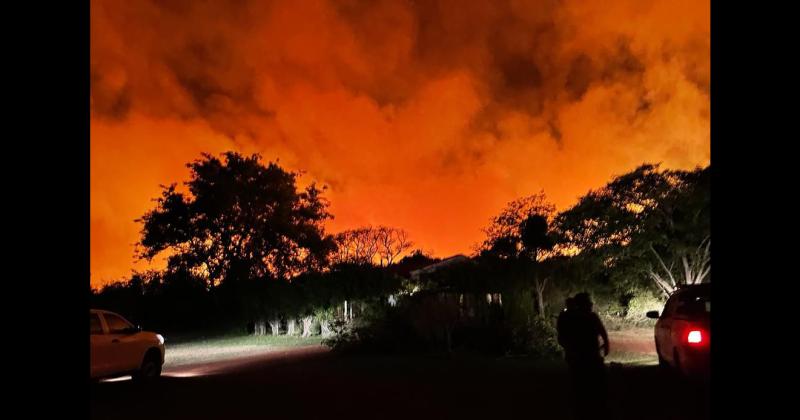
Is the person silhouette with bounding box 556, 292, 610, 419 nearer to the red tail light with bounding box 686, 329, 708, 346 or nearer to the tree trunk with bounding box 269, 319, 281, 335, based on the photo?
the red tail light with bounding box 686, 329, 708, 346

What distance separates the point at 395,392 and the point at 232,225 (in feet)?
92.3

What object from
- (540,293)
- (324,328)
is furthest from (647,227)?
(324,328)

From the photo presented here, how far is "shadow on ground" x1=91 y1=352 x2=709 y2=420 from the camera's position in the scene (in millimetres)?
8914

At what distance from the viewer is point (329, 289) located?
979 inches

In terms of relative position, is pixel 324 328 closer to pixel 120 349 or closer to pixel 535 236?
pixel 535 236

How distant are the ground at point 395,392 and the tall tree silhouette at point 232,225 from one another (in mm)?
21287

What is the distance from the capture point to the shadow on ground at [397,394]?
8914 millimetres

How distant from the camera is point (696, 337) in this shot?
8.94m

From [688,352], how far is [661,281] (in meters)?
17.0

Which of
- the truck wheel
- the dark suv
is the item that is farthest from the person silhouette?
the truck wheel

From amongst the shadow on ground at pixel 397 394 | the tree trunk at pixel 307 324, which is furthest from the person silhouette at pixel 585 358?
the tree trunk at pixel 307 324
